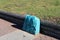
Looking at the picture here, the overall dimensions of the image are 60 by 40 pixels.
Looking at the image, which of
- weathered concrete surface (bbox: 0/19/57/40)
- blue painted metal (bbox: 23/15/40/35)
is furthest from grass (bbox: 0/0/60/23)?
weathered concrete surface (bbox: 0/19/57/40)

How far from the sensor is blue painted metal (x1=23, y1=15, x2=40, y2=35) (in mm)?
6660

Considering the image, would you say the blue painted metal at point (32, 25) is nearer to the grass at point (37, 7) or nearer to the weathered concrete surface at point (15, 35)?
the weathered concrete surface at point (15, 35)

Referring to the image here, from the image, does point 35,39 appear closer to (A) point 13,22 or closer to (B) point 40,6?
(A) point 13,22

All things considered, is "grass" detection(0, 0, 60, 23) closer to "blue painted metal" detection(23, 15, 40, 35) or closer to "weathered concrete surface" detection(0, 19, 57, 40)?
"blue painted metal" detection(23, 15, 40, 35)

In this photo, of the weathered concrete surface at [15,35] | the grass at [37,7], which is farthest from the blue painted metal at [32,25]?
the grass at [37,7]

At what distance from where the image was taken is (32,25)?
677 centimetres

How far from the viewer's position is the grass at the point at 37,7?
27.4 ft

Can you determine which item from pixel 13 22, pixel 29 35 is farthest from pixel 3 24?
pixel 29 35

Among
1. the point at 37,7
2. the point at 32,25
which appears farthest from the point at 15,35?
the point at 37,7

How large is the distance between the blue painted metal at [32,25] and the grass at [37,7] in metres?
1.26

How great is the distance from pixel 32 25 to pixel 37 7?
316cm

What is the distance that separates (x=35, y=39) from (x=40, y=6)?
393cm

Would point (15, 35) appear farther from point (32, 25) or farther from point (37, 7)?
point (37, 7)

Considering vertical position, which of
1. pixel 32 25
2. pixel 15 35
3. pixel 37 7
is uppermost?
pixel 37 7
